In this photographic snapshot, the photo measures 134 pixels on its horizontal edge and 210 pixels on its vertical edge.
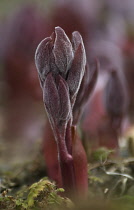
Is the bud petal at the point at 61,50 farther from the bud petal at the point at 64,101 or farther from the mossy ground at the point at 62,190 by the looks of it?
the mossy ground at the point at 62,190

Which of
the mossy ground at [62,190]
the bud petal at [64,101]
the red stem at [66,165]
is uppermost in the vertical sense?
the bud petal at [64,101]

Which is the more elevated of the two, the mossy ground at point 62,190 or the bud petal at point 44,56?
the bud petal at point 44,56

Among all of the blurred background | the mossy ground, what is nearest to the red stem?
the mossy ground

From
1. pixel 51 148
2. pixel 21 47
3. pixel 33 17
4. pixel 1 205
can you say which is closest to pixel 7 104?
pixel 21 47

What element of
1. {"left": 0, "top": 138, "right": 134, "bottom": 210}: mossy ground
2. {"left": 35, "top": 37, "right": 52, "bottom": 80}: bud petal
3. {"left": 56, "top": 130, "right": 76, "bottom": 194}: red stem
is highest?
{"left": 35, "top": 37, "right": 52, "bottom": 80}: bud petal

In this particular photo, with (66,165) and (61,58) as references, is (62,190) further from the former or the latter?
(61,58)

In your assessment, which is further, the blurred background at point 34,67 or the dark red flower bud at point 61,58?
the blurred background at point 34,67

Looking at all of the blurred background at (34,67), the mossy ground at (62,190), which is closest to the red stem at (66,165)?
the mossy ground at (62,190)

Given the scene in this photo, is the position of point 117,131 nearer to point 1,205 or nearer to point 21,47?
point 1,205

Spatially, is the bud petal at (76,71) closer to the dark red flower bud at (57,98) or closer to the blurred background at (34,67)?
the dark red flower bud at (57,98)

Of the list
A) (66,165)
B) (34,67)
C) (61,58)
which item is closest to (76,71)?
(61,58)

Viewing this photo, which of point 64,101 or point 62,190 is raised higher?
point 64,101

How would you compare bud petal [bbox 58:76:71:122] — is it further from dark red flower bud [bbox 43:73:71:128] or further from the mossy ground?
the mossy ground
